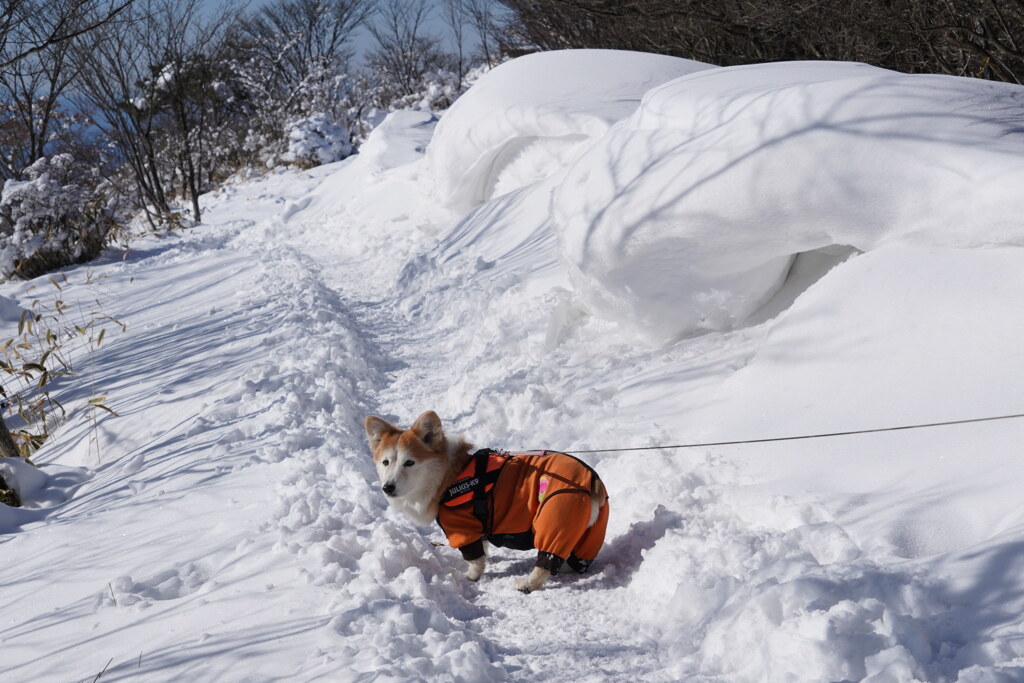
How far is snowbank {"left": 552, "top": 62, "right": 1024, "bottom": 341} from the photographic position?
3.57 meters

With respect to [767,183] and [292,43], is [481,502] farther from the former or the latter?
[292,43]

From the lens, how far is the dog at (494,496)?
3096 mm

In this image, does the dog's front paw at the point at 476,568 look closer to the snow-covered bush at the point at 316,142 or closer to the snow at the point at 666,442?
the snow at the point at 666,442

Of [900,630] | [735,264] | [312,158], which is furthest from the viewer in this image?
[312,158]

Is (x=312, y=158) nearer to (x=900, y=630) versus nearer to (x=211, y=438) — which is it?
(x=211, y=438)

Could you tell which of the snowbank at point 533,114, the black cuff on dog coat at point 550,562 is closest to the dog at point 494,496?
the black cuff on dog coat at point 550,562

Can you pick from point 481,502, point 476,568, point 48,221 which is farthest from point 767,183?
point 48,221

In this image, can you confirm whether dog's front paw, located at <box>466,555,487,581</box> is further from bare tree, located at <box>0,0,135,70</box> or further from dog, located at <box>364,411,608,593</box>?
bare tree, located at <box>0,0,135,70</box>

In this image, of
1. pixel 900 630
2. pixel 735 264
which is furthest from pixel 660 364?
pixel 900 630

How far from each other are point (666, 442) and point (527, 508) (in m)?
1.05

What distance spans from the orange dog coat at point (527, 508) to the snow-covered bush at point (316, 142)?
2071cm

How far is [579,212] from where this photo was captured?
5160mm

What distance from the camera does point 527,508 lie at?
3.24 meters

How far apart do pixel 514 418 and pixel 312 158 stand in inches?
773
